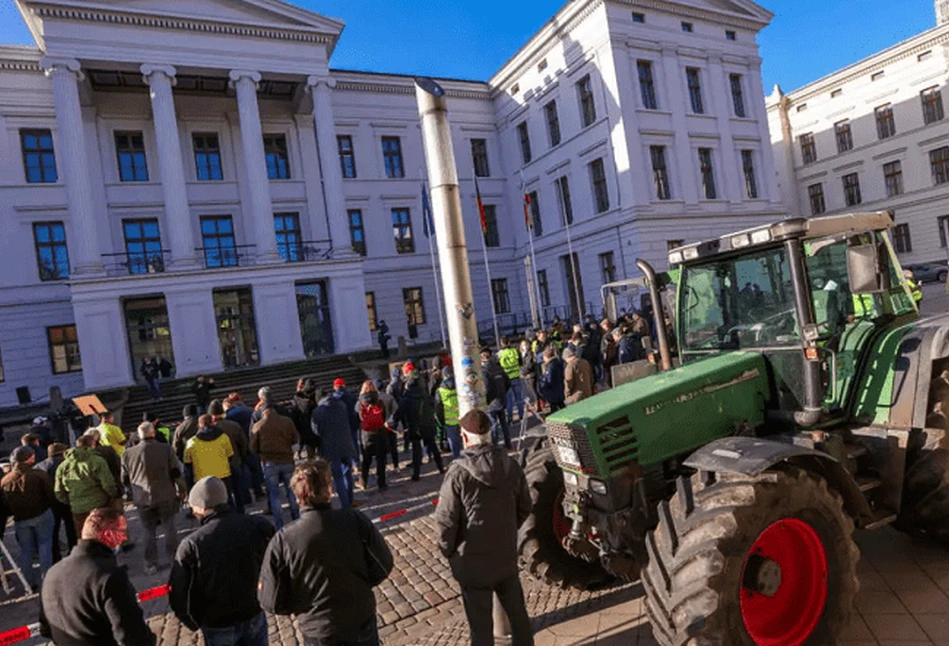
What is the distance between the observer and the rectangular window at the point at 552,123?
105 feet

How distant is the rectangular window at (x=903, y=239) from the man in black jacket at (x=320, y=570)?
147 feet

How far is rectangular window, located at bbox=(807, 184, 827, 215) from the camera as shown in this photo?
44.3 m

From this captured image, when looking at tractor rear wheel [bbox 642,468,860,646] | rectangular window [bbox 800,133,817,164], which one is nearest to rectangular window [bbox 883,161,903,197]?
rectangular window [bbox 800,133,817,164]

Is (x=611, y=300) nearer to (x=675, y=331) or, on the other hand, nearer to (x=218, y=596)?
(x=675, y=331)

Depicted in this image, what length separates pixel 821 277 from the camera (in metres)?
5.03

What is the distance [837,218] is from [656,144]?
83.3ft

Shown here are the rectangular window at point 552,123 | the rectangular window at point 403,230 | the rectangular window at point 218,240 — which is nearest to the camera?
the rectangular window at point 218,240

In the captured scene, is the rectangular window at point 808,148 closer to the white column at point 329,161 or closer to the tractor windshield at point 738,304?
the white column at point 329,161

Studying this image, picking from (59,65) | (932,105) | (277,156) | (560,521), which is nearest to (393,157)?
(277,156)

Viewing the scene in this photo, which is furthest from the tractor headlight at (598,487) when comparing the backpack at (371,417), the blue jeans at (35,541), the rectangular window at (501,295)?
the rectangular window at (501,295)

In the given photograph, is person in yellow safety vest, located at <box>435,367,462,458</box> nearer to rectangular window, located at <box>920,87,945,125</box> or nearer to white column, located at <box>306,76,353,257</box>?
white column, located at <box>306,76,353,257</box>

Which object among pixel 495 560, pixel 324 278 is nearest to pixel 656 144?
pixel 324 278

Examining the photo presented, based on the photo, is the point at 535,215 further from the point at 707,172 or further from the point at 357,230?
the point at 357,230

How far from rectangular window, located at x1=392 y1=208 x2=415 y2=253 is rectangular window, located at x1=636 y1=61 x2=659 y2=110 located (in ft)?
44.2
